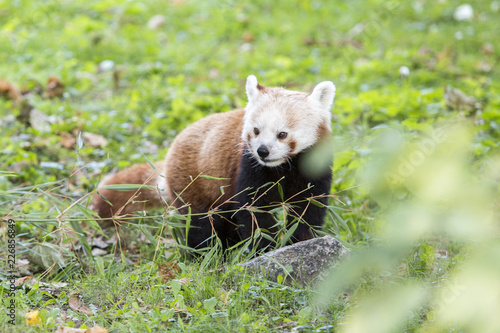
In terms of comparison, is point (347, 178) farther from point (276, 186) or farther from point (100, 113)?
point (100, 113)

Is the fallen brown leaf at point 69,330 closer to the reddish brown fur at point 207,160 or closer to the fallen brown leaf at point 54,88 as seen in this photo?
the reddish brown fur at point 207,160

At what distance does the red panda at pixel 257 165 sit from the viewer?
9.58 feet

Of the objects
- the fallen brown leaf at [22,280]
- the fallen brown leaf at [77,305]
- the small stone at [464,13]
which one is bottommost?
the fallen brown leaf at [77,305]

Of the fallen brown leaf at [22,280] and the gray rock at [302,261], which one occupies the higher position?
the gray rock at [302,261]

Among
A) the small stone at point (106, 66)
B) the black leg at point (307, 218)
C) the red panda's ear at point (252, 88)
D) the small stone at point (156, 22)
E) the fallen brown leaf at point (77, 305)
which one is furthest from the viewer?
the small stone at point (156, 22)

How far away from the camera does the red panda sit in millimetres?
2920

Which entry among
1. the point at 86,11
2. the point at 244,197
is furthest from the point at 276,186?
the point at 86,11

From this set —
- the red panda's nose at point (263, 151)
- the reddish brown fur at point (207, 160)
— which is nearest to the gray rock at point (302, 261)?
the red panda's nose at point (263, 151)

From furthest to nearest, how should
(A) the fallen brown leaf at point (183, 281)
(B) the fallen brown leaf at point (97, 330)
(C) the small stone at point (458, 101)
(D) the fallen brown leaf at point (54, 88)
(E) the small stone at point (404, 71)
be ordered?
1. (D) the fallen brown leaf at point (54, 88)
2. (E) the small stone at point (404, 71)
3. (C) the small stone at point (458, 101)
4. (A) the fallen brown leaf at point (183, 281)
5. (B) the fallen brown leaf at point (97, 330)

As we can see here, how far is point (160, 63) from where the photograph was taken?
6492 millimetres

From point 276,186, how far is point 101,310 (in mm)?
1232

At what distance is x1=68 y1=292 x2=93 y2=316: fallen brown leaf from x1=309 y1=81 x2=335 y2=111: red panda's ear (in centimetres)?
177

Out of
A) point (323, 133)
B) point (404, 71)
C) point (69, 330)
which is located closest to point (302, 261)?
point (323, 133)

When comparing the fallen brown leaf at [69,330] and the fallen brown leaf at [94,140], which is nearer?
the fallen brown leaf at [69,330]
